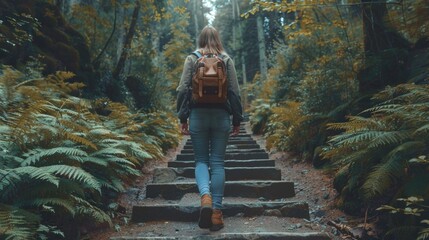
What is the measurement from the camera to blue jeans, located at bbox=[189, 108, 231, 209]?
3.99 meters

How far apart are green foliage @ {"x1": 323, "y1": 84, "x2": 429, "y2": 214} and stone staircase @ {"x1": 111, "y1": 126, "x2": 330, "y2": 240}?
81 cm

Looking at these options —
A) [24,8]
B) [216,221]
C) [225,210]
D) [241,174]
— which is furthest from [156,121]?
[216,221]

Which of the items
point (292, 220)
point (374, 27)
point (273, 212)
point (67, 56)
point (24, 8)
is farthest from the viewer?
point (67, 56)

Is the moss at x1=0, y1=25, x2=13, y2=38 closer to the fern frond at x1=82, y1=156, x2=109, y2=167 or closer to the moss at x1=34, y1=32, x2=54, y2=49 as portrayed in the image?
the moss at x1=34, y1=32, x2=54, y2=49

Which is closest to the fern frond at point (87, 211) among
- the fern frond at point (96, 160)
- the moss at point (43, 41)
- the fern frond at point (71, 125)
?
the fern frond at point (96, 160)

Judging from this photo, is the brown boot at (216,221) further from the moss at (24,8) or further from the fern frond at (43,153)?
the moss at (24,8)

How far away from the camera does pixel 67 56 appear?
905 cm

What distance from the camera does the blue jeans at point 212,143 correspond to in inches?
157

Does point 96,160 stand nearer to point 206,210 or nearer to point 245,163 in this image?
point 206,210

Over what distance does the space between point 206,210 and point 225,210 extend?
905mm

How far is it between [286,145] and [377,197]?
13.9 ft

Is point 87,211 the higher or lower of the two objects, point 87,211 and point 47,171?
the lower

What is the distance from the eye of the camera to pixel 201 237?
12.0 ft

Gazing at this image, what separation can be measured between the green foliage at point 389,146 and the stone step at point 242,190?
4.07 ft
